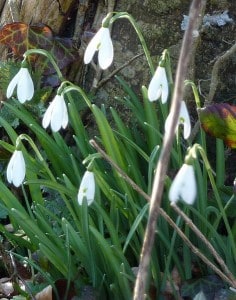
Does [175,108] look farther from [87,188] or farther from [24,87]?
[24,87]

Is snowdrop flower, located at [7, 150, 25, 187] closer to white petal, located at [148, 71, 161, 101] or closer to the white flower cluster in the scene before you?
the white flower cluster

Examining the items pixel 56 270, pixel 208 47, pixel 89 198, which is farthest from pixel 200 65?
pixel 89 198

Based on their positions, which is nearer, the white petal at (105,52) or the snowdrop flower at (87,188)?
the snowdrop flower at (87,188)

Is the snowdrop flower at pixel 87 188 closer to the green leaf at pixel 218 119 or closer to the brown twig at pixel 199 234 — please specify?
the brown twig at pixel 199 234

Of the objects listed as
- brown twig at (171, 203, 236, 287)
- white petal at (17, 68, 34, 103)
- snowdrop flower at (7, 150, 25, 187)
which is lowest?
brown twig at (171, 203, 236, 287)

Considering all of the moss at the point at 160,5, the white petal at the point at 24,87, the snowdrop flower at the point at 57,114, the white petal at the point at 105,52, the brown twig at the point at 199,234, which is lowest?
the brown twig at the point at 199,234

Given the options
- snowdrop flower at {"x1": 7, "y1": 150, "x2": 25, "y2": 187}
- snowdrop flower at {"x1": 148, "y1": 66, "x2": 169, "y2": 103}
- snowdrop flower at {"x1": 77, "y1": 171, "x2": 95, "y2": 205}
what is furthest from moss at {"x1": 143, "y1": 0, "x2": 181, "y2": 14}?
snowdrop flower at {"x1": 77, "y1": 171, "x2": 95, "y2": 205}

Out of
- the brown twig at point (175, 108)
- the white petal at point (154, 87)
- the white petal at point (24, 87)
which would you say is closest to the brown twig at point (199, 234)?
the brown twig at point (175, 108)

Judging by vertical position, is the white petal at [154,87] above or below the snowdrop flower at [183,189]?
above

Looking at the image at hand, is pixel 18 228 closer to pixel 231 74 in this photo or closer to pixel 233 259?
pixel 233 259
